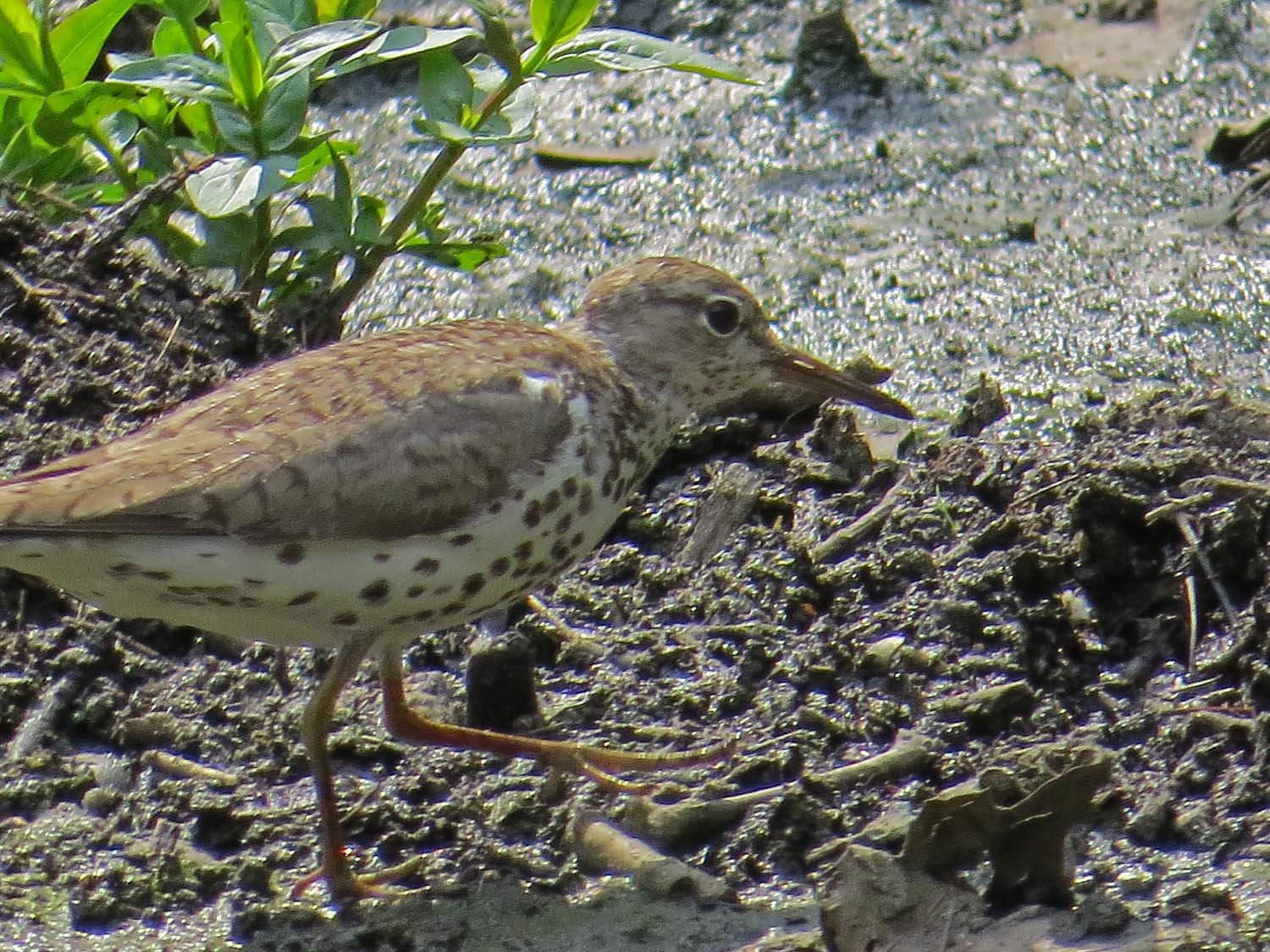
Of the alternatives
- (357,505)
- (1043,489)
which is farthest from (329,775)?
(1043,489)

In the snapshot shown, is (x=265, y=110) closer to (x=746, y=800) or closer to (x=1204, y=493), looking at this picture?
(x=746, y=800)

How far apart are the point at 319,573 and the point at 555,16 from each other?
2349mm

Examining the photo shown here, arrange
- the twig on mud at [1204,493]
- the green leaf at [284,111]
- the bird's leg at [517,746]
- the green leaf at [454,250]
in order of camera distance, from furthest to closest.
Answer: the green leaf at [454,250]
the green leaf at [284,111]
the twig on mud at [1204,493]
the bird's leg at [517,746]

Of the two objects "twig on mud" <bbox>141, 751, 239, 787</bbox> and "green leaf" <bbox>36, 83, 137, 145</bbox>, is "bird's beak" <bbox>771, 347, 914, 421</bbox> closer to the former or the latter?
"twig on mud" <bbox>141, 751, 239, 787</bbox>

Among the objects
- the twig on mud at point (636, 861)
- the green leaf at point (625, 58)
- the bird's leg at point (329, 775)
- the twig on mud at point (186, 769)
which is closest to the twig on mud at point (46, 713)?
the twig on mud at point (186, 769)

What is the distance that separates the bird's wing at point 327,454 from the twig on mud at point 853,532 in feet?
3.97

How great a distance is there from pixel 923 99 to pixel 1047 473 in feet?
11.0

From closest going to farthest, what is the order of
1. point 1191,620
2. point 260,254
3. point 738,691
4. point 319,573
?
point 319,573, point 1191,620, point 738,691, point 260,254

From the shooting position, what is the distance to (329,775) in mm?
5184

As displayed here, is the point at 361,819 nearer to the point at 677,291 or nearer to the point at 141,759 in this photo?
the point at 141,759

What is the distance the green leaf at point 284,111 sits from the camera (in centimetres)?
624

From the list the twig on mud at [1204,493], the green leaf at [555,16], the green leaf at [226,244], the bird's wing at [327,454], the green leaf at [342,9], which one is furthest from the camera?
the green leaf at [226,244]

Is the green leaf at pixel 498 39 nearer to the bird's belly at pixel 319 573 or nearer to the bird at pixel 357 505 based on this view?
the bird at pixel 357 505

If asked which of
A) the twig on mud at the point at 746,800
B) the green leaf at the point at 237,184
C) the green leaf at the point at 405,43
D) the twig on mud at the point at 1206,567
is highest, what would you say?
the green leaf at the point at 405,43
